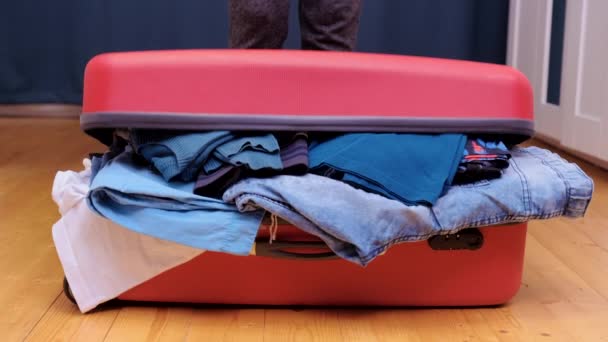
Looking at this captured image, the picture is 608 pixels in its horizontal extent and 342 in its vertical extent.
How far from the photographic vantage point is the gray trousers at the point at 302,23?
3.89 ft

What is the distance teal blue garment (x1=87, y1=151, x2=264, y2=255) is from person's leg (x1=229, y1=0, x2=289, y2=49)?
1.31ft

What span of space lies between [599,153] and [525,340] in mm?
1002

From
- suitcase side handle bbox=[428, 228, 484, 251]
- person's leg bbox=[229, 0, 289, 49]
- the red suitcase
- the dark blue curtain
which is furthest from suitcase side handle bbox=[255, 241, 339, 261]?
the dark blue curtain

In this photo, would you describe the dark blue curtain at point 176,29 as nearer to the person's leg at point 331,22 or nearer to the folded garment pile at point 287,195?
the person's leg at point 331,22

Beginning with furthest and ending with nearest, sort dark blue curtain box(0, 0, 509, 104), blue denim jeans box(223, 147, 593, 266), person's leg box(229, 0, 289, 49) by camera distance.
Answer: dark blue curtain box(0, 0, 509, 104)
person's leg box(229, 0, 289, 49)
blue denim jeans box(223, 147, 593, 266)

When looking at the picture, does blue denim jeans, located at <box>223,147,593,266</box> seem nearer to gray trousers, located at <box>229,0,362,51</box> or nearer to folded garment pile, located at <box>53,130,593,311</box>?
folded garment pile, located at <box>53,130,593,311</box>

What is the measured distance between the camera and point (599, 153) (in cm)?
174

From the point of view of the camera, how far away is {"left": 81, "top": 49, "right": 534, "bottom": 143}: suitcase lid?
91 cm

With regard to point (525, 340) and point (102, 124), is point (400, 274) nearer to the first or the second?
point (525, 340)

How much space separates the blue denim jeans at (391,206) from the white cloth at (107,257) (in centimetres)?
12

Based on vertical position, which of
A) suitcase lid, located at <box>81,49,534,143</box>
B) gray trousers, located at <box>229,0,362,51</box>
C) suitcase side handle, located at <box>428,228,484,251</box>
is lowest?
suitcase side handle, located at <box>428,228,484,251</box>

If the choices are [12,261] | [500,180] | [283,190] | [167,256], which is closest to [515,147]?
[500,180]

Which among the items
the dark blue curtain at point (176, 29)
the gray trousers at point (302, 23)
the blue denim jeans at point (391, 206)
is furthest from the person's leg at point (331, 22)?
the dark blue curtain at point (176, 29)

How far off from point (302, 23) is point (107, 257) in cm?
58
